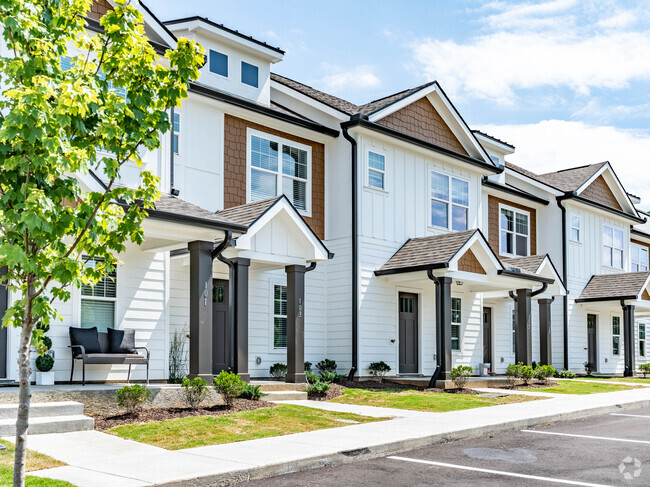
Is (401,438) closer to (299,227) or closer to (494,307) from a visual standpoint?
(299,227)

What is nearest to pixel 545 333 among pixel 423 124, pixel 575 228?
pixel 575 228

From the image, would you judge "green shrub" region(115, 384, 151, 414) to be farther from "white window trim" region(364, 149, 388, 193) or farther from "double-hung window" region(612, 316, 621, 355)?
"double-hung window" region(612, 316, 621, 355)

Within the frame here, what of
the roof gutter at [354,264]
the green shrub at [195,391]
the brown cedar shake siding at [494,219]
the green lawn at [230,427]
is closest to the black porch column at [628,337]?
the brown cedar shake siding at [494,219]

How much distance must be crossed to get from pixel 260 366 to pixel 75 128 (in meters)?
12.1

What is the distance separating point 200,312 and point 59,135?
786cm

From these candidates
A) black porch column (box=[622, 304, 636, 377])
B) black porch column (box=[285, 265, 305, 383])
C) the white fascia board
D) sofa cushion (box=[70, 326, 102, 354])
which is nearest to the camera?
sofa cushion (box=[70, 326, 102, 354])

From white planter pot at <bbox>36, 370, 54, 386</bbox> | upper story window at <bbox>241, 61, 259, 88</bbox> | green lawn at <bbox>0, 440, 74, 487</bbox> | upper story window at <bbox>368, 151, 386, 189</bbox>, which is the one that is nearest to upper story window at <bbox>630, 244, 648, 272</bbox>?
upper story window at <bbox>368, 151, 386, 189</bbox>

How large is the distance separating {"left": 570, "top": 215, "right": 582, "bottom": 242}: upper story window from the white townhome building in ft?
3.16

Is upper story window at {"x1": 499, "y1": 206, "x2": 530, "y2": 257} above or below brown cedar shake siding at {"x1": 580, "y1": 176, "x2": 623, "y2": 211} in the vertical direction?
below

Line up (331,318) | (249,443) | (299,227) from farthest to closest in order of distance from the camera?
1. (331,318)
2. (299,227)
3. (249,443)

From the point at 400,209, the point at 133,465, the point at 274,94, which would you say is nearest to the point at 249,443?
the point at 133,465

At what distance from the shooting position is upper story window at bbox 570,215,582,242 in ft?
90.1

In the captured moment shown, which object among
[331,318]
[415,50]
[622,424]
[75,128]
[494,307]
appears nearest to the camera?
[75,128]

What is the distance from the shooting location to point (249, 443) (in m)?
9.45
